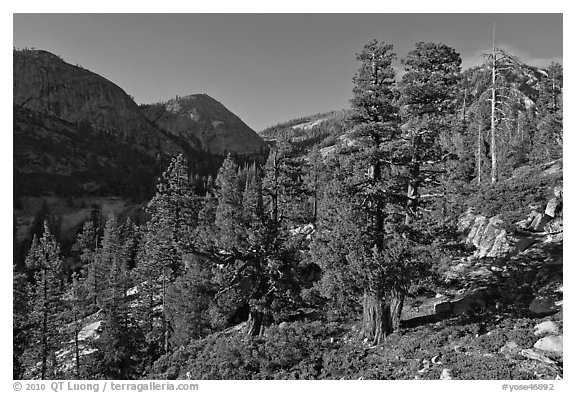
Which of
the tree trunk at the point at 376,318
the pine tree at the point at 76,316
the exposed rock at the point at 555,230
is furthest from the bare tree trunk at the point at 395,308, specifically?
the pine tree at the point at 76,316

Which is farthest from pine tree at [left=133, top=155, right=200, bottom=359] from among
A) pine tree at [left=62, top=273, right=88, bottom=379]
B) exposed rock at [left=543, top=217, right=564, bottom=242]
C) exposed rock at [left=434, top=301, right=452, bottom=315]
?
exposed rock at [left=543, top=217, right=564, bottom=242]

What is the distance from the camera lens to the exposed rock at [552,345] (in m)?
10.9

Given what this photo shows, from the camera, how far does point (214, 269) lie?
21875 mm

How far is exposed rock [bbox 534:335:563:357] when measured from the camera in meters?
10.9

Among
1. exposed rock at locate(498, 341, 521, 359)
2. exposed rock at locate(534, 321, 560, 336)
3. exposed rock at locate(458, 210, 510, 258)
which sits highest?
exposed rock at locate(458, 210, 510, 258)

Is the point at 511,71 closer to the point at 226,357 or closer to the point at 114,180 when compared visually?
the point at 226,357

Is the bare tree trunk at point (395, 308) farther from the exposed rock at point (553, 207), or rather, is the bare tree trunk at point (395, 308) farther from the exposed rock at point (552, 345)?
the exposed rock at point (553, 207)

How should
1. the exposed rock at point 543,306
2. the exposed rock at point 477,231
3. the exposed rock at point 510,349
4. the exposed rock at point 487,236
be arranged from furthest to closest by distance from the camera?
the exposed rock at point 477,231, the exposed rock at point 487,236, the exposed rock at point 543,306, the exposed rock at point 510,349

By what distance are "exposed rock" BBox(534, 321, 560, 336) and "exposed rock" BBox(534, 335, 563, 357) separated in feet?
1.95

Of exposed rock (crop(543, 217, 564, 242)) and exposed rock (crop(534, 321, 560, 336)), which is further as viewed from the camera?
exposed rock (crop(543, 217, 564, 242))

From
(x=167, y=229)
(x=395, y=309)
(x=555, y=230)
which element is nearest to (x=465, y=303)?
(x=395, y=309)

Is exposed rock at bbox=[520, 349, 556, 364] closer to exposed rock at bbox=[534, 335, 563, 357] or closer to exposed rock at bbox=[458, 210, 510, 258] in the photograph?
exposed rock at bbox=[534, 335, 563, 357]

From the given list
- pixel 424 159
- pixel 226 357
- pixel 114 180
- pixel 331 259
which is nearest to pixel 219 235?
pixel 226 357

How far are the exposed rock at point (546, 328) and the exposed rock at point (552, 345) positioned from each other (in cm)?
59
